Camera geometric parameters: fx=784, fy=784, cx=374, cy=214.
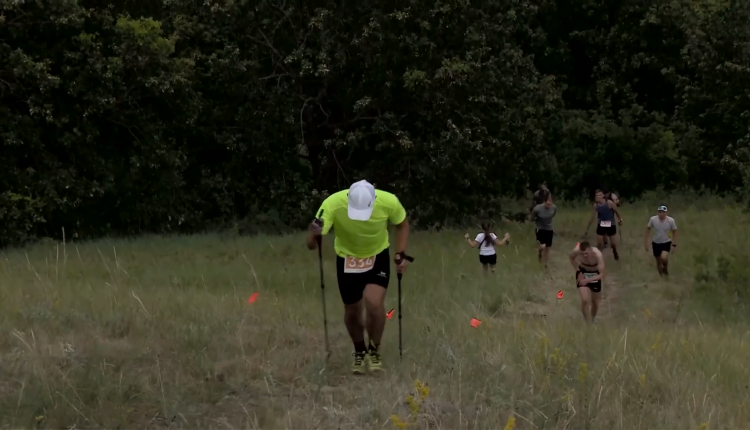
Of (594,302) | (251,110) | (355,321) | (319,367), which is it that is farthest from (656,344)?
(251,110)

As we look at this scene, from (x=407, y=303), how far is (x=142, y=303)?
3721mm

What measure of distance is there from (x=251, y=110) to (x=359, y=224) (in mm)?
A: 16151

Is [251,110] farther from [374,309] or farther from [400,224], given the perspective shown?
[374,309]

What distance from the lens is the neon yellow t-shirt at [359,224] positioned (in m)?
6.64

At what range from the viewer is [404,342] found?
760cm

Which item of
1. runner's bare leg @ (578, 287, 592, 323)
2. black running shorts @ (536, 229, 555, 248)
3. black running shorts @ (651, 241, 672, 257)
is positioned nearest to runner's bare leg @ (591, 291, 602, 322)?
runner's bare leg @ (578, 287, 592, 323)

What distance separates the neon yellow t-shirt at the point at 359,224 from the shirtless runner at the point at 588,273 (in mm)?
4931

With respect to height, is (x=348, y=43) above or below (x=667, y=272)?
above

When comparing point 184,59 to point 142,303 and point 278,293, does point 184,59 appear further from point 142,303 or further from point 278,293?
point 142,303

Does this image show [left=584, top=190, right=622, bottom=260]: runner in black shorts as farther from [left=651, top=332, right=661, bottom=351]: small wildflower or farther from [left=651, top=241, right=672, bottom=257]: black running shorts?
[left=651, top=332, right=661, bottom=351]: small wildflower

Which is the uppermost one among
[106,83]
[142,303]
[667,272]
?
[106,83]

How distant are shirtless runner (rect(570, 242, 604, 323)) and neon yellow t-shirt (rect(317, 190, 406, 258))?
493cm

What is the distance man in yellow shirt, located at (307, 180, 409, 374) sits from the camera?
21.6ft

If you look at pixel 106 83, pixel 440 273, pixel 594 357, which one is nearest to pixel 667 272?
Result: pixel 440 273
